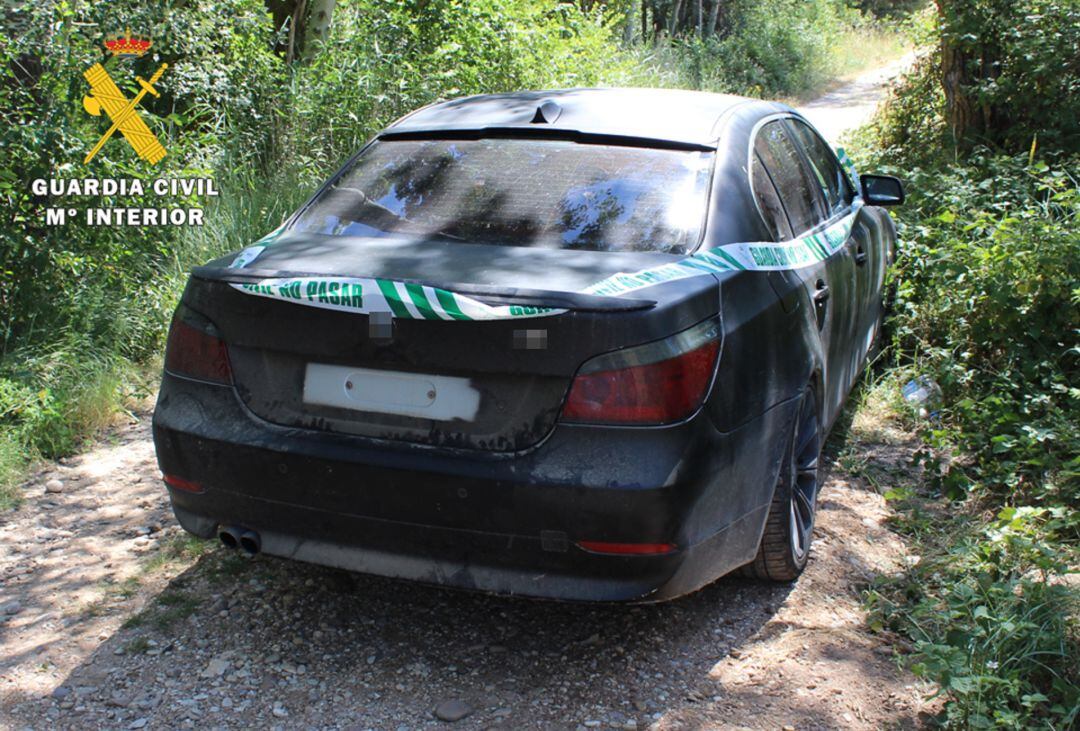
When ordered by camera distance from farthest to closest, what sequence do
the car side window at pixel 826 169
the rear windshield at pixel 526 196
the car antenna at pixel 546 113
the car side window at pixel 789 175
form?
the car side window at pixel 826 169, the car side window at pixel 789 175, the car antenna at pixel 546 113, the rear windshield at pixel 526 196

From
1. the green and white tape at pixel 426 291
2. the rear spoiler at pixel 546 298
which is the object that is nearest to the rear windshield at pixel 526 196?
the green and white tape at pixel 426 291

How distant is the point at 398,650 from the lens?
131 inches

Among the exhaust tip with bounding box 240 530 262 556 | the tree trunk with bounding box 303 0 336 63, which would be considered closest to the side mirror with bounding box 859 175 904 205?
the exhaust tip with bounding box 240 530 262 556

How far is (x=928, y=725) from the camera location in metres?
2.94

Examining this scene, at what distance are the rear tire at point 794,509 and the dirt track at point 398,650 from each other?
4.4 inches

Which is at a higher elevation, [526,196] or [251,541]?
[526,196]

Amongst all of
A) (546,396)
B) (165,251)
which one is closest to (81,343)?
(165,251)

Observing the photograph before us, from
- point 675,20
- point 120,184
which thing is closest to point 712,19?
point 675,20

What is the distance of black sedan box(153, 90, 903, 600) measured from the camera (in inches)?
109

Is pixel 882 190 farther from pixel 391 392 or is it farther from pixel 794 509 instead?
pixel 391 392

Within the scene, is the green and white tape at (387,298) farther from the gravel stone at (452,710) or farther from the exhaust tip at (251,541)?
the gravel stone at (452,710)

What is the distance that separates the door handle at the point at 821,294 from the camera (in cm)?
379

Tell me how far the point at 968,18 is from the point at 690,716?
7.58 meters

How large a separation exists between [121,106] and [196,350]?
11.6ft
